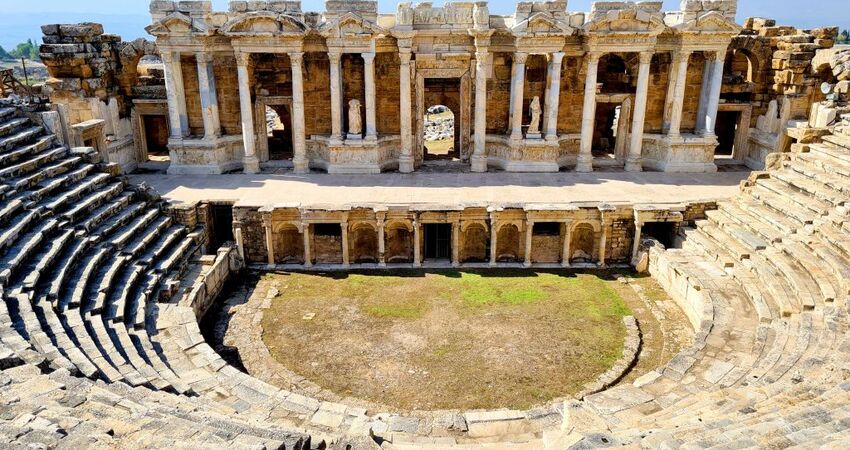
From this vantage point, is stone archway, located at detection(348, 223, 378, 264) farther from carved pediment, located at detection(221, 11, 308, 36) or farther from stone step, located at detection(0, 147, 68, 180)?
stone step, located at detection(0, 147, 68, 180)

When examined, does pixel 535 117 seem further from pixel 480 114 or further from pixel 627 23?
pixel 627 23

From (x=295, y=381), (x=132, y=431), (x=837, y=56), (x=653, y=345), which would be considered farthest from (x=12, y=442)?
(x=837, y=56)

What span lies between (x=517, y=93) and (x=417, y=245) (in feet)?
22.3

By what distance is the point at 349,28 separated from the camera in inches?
785

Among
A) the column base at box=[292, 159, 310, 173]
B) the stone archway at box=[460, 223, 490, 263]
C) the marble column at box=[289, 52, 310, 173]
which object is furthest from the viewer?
the column base at box=[292, 159, 310, 173]

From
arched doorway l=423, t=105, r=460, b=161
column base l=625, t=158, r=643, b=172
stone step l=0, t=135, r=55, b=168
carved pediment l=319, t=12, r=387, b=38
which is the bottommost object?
arched doorway l=423, t=105, r=460, b=161

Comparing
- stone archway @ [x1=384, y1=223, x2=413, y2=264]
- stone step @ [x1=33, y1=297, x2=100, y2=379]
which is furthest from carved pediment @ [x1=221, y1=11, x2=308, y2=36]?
stone step @ [x1=33, y1=297, x2=100, y2=379]

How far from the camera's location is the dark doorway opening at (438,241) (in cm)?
1827

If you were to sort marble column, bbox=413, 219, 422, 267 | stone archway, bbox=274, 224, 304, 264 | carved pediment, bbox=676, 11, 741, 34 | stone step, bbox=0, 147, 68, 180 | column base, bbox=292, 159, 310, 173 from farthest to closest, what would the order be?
column base, bbox=292, 159, 310, 173 → carved pediment, bbox=676, 11, 741, 34 → stone archway, bbox=274, 224, 304, 264 → marble column, bbox=413, 219, 422, 267 → stone step, bbox=0, 147, 68, 180

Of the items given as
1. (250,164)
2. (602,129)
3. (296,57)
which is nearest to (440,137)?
(602,129)

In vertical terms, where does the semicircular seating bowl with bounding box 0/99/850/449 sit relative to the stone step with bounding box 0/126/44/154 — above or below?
below

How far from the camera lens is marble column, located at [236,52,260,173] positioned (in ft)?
67.2

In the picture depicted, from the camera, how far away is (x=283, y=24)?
19.8m

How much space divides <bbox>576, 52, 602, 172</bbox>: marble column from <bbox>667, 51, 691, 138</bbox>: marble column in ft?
8.24
